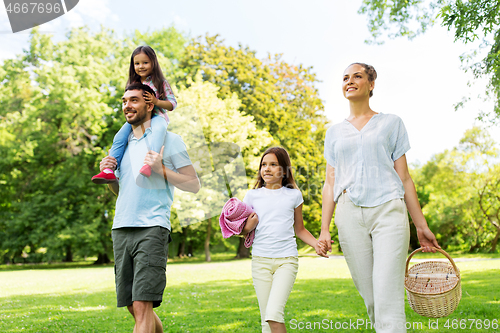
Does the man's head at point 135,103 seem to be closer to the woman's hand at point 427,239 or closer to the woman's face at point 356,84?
the woman's face at point 356,84

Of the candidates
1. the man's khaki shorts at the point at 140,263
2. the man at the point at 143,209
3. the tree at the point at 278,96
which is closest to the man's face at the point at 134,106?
the man at the point at 143,209

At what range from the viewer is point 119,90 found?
86.5 feet

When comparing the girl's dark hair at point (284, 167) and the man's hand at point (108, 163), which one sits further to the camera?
the girl's dark hair at point (284, 167)

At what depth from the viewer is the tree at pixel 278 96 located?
25.1 m

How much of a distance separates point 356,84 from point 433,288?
2.11 metres

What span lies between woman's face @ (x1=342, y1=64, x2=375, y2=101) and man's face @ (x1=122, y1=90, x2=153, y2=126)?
158 cm

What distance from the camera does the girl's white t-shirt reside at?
3.50 meters

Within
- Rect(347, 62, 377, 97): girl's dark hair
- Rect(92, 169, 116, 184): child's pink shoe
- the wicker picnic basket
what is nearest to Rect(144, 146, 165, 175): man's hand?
Rect(92, 169, 116, 184): child's pink shoe

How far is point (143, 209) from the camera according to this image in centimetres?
297

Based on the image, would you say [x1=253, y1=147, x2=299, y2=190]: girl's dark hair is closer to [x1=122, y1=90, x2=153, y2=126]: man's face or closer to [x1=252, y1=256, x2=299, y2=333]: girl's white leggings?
[x1=252, y1=256, x2=299, y2=333]: girl's white leggings

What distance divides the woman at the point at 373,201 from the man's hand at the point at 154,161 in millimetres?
1343

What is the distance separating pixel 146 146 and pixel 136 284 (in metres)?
1.00

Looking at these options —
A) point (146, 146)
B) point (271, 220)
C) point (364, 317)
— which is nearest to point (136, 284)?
point (146, 146)

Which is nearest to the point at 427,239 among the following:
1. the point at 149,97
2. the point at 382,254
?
the point at 382,254
